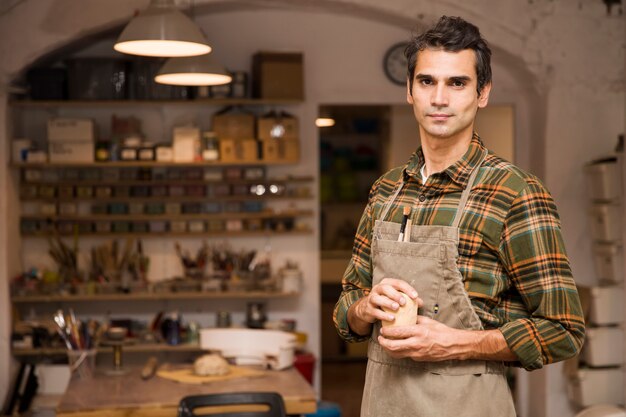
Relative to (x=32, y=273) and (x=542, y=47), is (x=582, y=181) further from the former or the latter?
(x=32, y=273)

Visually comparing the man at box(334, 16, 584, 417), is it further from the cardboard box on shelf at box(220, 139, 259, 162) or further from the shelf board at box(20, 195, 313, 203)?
the shelf board at box(20, 195, 313, 203)

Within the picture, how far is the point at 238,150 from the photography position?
275 inches

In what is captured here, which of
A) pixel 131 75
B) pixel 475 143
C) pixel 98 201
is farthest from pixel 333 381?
pixel 475 143

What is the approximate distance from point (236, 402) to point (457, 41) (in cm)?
228

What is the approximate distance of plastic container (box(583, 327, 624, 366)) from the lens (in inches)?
254

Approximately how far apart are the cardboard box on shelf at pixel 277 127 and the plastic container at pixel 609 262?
2.42 meters

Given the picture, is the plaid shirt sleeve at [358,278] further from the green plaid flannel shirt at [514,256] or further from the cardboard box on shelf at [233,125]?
the cardboard box on shelf at [233,125]

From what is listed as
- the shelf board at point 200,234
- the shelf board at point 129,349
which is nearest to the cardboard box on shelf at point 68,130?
the shelf board at point 200,234

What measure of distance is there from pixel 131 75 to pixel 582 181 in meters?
3.52

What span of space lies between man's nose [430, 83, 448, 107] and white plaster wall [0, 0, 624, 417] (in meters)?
4.82

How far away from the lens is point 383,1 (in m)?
6.75

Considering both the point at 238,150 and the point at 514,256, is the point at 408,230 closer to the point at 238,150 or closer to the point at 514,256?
the point at 514,256

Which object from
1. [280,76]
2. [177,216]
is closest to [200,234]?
[177,216]

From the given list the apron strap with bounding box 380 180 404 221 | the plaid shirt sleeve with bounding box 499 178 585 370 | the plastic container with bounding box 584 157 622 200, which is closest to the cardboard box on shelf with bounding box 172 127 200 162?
the plastic container with bounding box 584 157 622 200
